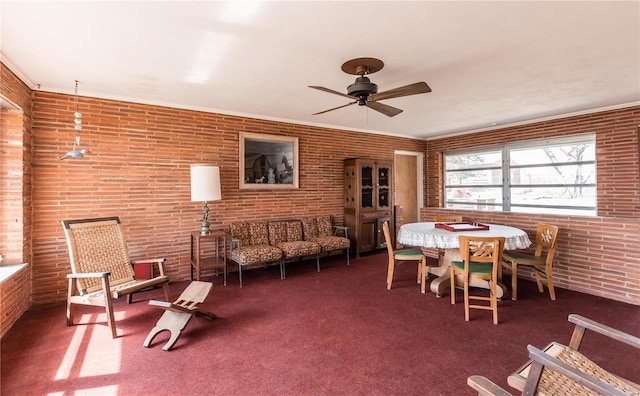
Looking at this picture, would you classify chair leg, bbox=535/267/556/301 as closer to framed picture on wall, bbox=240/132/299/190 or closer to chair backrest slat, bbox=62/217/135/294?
framed picture on wall, bbox=240/132/299/190

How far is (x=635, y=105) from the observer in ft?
14.4

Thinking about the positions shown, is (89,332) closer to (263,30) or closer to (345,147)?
(263,30)

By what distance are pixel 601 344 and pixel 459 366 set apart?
1337 mm

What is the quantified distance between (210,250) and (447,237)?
132 inches

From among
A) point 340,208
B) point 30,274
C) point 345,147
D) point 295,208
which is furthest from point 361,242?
point 30,274

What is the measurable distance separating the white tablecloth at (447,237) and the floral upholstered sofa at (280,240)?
1.53 meters

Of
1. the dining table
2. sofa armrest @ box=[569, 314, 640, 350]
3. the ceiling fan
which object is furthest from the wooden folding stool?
sofa armrest @ box=[569, 314, 640, 350]

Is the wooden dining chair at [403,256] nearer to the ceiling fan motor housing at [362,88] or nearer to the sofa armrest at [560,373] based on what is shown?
the ceiling fan motor housing at [362,88]

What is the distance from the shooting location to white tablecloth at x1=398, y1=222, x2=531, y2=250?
11.2 feet

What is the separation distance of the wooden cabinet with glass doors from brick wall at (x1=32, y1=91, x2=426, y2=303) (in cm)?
91

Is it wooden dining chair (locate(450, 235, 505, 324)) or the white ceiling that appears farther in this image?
wooden dining chair (locate(450, 235, 505, 324))

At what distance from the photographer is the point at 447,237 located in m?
3.48

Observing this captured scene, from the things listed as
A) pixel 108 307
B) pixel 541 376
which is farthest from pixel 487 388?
pixel 108 307

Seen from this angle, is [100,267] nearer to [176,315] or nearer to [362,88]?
[176,315]
